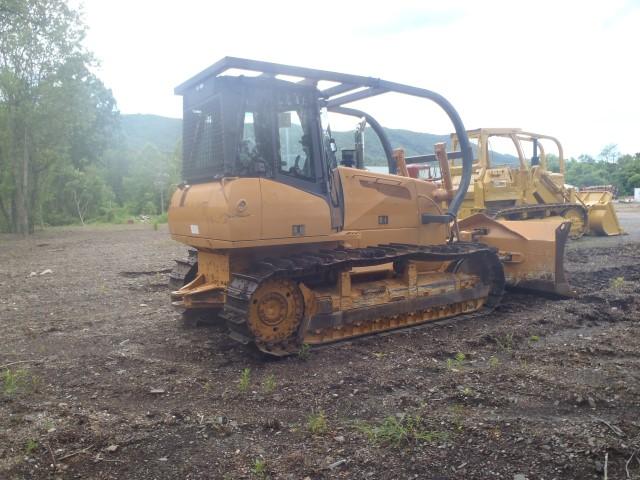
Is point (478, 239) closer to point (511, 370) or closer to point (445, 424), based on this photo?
point (511, 370)

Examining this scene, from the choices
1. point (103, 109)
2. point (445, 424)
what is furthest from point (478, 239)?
point (103, 109)

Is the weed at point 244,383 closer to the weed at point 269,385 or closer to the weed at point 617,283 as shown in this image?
the weed at point 269,385

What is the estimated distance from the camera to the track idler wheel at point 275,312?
5.59 m

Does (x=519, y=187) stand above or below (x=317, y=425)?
above

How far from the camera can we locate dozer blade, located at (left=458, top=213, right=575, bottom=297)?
776 centimetres

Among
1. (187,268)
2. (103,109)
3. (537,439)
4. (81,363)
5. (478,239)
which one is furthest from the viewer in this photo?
(103,109)

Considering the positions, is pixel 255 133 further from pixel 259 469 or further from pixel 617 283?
pixel 617 283

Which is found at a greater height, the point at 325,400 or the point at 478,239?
the point at 478,239

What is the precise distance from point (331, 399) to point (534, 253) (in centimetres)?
455

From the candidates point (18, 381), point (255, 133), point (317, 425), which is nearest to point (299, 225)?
point (255, 133)

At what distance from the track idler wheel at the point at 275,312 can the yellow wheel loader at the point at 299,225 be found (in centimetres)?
1

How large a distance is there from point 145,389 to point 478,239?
551cm

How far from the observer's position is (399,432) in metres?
3.76

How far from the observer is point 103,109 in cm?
5312
